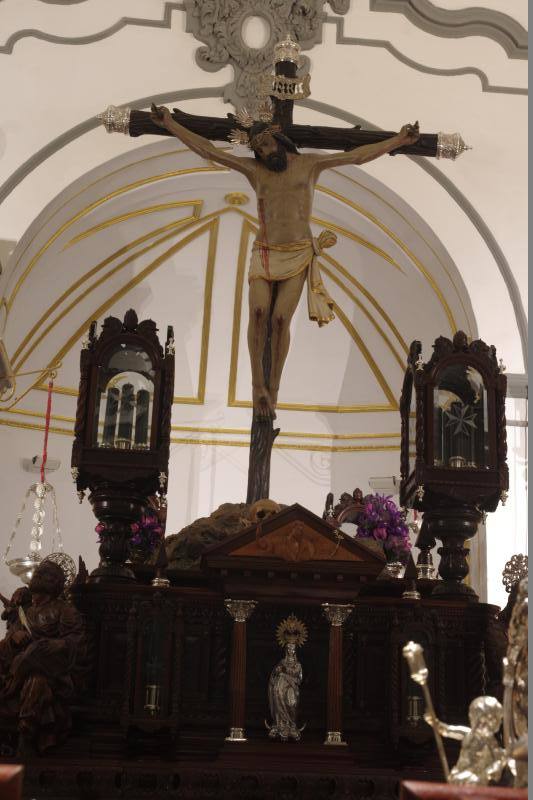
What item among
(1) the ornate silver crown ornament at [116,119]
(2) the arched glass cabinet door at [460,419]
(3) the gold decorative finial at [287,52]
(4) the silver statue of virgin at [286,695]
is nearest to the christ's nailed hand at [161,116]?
(1) the ornate silver crown ornament at [116,119]

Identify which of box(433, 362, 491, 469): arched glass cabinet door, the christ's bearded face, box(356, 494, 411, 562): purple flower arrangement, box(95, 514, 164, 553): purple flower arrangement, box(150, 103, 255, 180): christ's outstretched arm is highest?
box(150, 103, 255, 180): christ's outstretched arm

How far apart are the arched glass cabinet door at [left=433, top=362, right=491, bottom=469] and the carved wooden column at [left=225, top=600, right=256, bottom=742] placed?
3.68 ft

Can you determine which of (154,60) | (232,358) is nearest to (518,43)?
(154,60)

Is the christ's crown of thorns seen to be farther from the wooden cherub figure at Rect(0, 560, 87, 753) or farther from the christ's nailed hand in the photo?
the wooden cherub figure at Rect(0, 560, 87, 753)

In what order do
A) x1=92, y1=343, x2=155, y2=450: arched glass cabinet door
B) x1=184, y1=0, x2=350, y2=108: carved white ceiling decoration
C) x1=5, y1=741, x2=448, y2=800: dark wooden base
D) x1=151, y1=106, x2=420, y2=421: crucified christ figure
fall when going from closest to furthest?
1. x1=5, y1=741, x2=448, y2=800: dark wooden base
2. x1=92, y1=343, x2=155, y2=450: arched glass cabinet door
3. x1=151, y1=106, x2=420, y2=421: crucified christ figure
4. x1=184, y1=0, x2=350, y2=108: carved white ceiling decoration

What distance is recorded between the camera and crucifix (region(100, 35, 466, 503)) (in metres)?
5.57

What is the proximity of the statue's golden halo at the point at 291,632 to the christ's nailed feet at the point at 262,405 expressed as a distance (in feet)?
3.27

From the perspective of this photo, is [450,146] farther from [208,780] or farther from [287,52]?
[208,780]

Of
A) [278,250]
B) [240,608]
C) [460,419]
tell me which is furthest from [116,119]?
[240,608]

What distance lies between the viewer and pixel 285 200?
566 centimetres

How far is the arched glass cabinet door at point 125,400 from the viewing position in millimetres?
5453

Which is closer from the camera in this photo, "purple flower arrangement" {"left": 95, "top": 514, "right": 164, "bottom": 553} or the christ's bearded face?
the christ's bearded face

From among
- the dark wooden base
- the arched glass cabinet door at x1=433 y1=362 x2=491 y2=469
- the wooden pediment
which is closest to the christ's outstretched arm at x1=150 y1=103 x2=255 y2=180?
the arched glass cabinet door at x1=433 y1=362 x2=491 y2=469

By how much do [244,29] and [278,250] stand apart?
441 cm
